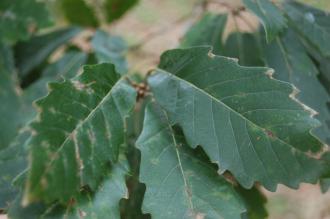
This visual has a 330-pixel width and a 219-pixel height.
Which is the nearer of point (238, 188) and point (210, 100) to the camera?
point (210, 100)

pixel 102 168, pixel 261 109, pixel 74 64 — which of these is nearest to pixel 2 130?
pixel 74 64

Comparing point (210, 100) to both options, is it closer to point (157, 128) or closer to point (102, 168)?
point (157, 128)

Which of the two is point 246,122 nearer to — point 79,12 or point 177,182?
point 177,182

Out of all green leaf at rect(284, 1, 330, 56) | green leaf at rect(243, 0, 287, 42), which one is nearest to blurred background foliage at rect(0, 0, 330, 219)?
green leaf at rect(284, 1, 330, 56)

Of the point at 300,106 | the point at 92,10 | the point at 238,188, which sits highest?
the point at 92,10

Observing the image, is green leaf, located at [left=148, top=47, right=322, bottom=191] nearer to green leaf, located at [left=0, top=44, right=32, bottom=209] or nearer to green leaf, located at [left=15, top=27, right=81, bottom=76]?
green leaf, located at [left=0, top=44, right=32, bottom=209]

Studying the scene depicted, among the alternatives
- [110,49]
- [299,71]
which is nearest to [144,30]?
[110,49]
